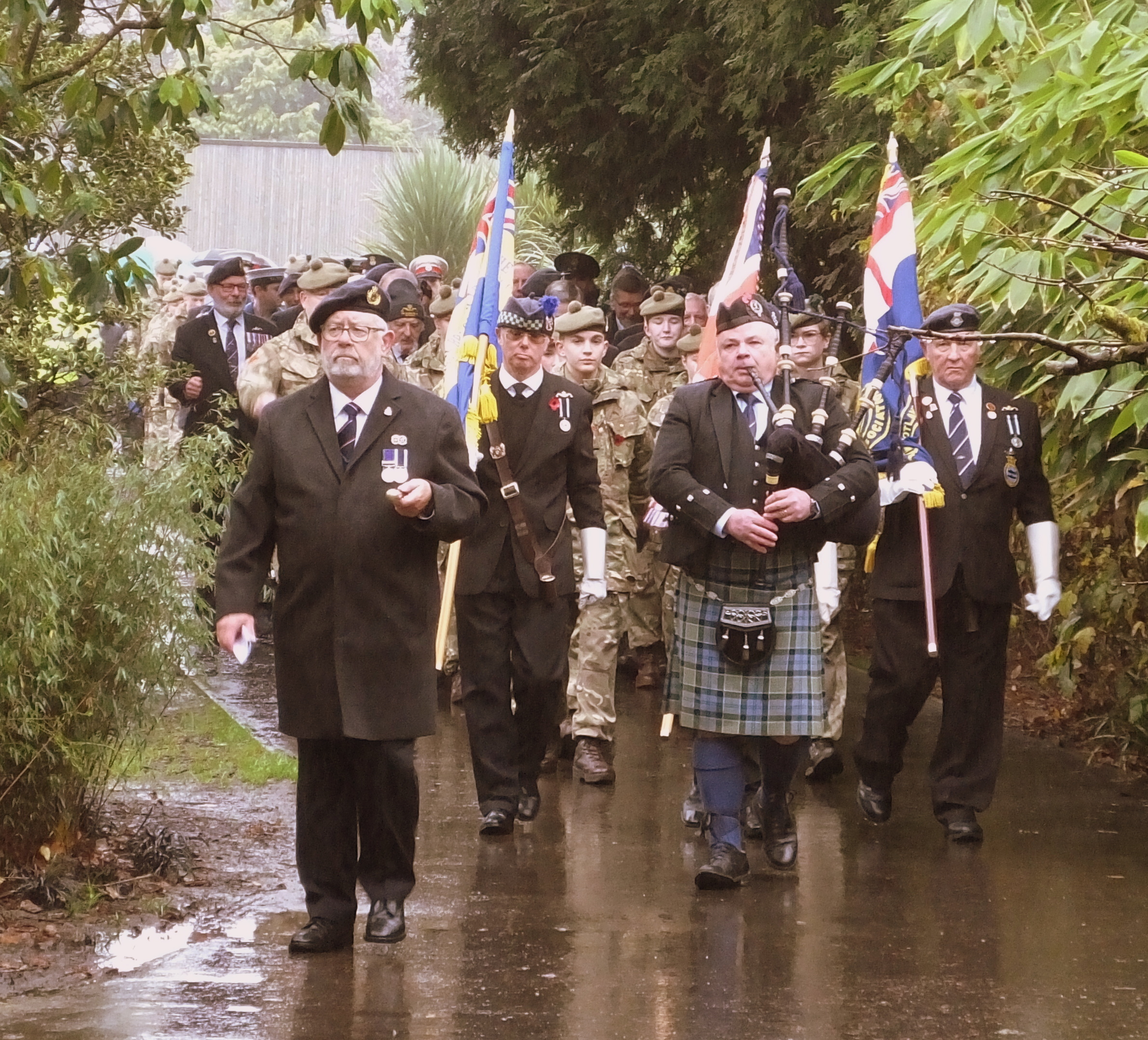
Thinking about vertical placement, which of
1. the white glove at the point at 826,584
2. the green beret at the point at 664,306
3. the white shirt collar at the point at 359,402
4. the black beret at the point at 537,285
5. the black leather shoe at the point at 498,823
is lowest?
the black leather shoe at the point at 498,823

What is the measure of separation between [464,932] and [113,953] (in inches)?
45.0

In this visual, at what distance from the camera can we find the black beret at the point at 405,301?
1298 cm

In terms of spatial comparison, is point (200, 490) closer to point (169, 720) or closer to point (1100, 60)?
point (169, 720)

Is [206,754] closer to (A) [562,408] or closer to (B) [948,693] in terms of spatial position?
(A) [562,408]

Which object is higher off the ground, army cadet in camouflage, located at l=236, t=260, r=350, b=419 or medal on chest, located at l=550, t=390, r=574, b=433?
army cadet in camouflage, located at l=236, t=260, r=350, b=419

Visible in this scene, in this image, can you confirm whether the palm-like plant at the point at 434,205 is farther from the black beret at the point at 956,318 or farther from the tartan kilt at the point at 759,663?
the tartan kilt at the point at 759,663

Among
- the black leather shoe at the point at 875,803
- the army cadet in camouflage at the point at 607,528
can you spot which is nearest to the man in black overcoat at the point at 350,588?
the black leather shoe at the point at 875,803

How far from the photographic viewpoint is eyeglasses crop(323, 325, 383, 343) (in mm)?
6512

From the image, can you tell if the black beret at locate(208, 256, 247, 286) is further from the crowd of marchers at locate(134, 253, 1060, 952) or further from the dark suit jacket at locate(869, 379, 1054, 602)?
the dark suit jacket at locate(869, 379, 1054, 602)

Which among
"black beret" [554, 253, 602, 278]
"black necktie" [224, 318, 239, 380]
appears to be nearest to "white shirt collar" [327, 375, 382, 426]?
"black necktie" [224, 318, 239, 380]

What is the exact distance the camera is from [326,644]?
6469mm

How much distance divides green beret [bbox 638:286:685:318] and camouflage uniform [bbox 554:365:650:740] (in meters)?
1.15

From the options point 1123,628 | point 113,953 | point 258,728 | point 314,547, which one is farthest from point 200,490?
point 1123,628

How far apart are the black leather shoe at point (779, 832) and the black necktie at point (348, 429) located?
233cm
